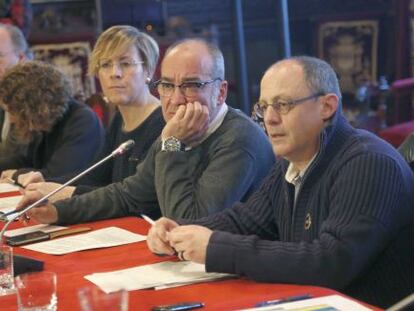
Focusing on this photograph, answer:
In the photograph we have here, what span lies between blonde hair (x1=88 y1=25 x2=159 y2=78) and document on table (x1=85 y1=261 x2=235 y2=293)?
4.45 feet

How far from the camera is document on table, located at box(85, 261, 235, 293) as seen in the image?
5.54 ft

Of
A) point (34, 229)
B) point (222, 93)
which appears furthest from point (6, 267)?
point (222, 93)

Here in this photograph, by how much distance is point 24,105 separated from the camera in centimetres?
342

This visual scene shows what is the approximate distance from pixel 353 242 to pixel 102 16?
16.5 ft

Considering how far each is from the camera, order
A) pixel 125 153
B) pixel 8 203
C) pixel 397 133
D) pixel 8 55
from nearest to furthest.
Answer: pixel 8 203 → pixel 125 153 → pixel 8 55 → pixel 397 133

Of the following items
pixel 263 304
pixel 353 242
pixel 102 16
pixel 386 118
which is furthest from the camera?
pixel 102 16

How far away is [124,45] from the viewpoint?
3.02m

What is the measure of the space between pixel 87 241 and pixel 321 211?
0.72 metres

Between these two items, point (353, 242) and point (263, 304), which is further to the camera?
point (353, 242)

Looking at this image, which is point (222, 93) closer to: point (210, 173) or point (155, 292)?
point (210, 173)

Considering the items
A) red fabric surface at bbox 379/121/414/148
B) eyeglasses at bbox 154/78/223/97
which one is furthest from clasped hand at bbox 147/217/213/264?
red fabric surface at bbox 379/121/414/148

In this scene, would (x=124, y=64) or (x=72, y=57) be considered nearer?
(x=124, y=64)

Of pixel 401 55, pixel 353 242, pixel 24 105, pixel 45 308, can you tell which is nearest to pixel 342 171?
pixel 353 242

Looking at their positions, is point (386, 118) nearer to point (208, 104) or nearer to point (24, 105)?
point (24, 105)
